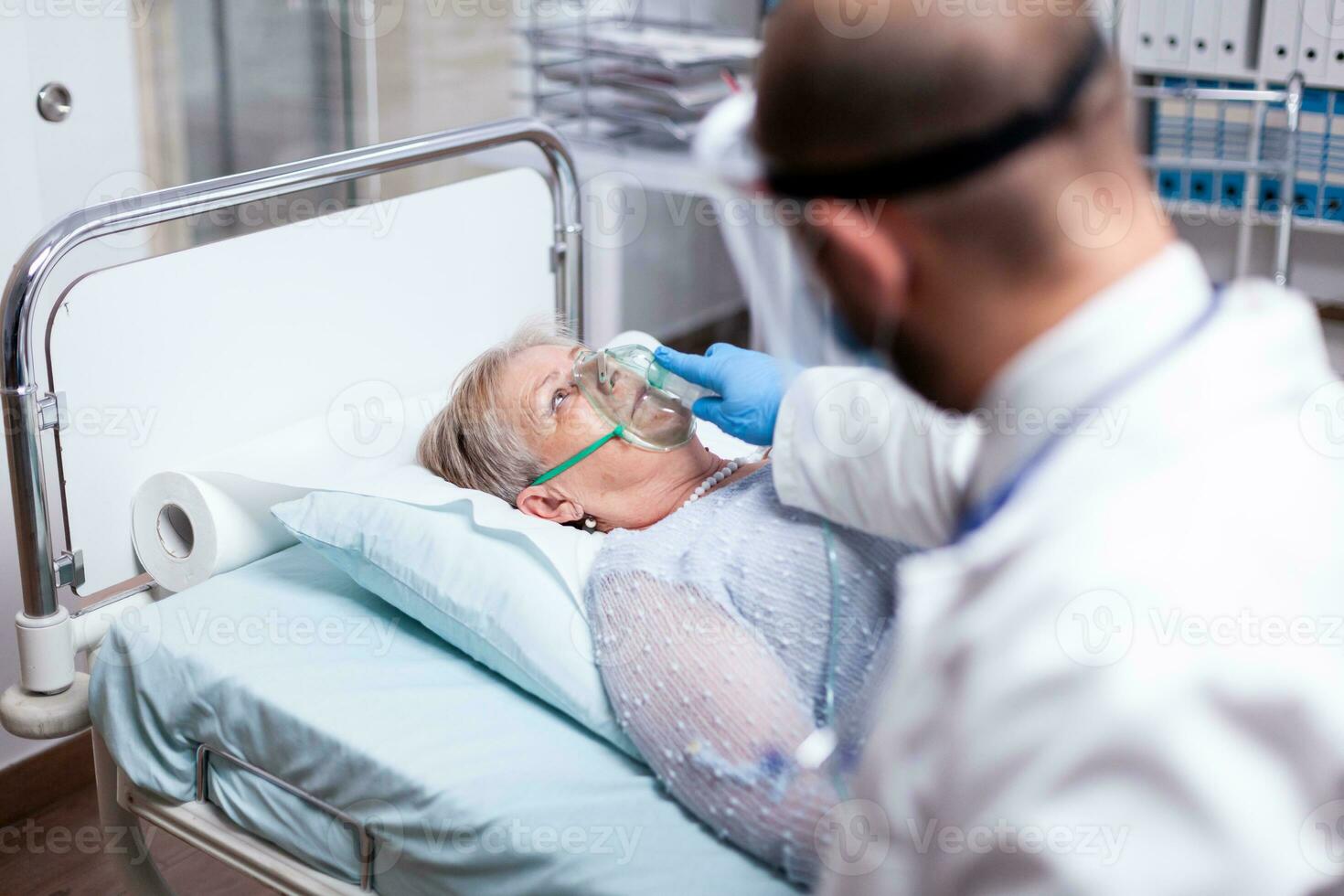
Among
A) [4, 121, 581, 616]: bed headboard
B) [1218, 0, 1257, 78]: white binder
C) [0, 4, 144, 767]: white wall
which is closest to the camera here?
[4, 121, 581, 616]: bed headboard

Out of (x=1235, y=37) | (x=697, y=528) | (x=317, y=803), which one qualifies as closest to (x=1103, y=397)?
(x=697, y=528)

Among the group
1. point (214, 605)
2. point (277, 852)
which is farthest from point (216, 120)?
point (277, 852)

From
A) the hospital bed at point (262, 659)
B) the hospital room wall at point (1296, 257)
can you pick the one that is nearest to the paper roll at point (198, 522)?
the hospital bed at point (262, 659)

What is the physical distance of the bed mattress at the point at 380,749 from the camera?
47.8 inches

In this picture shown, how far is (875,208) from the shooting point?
72 centimetres

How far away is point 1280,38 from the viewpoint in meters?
2.76

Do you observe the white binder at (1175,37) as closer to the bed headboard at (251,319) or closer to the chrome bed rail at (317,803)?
the bed headboard at (251,319)

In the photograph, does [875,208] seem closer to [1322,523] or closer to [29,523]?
[1322,523]

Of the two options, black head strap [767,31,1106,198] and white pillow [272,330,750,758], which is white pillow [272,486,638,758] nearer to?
white pillow [272,330,750,758]

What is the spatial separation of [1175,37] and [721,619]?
86.5 inches

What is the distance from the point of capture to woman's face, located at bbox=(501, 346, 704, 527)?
164 centimetres

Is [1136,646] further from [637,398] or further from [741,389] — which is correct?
[637,398]

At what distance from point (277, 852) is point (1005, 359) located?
3.46ft

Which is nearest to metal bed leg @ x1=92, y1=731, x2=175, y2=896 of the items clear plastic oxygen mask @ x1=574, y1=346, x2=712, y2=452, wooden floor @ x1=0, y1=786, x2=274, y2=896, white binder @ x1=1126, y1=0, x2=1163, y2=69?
wooden floor @ x1=0, y1=786, x2=274, y2=896
